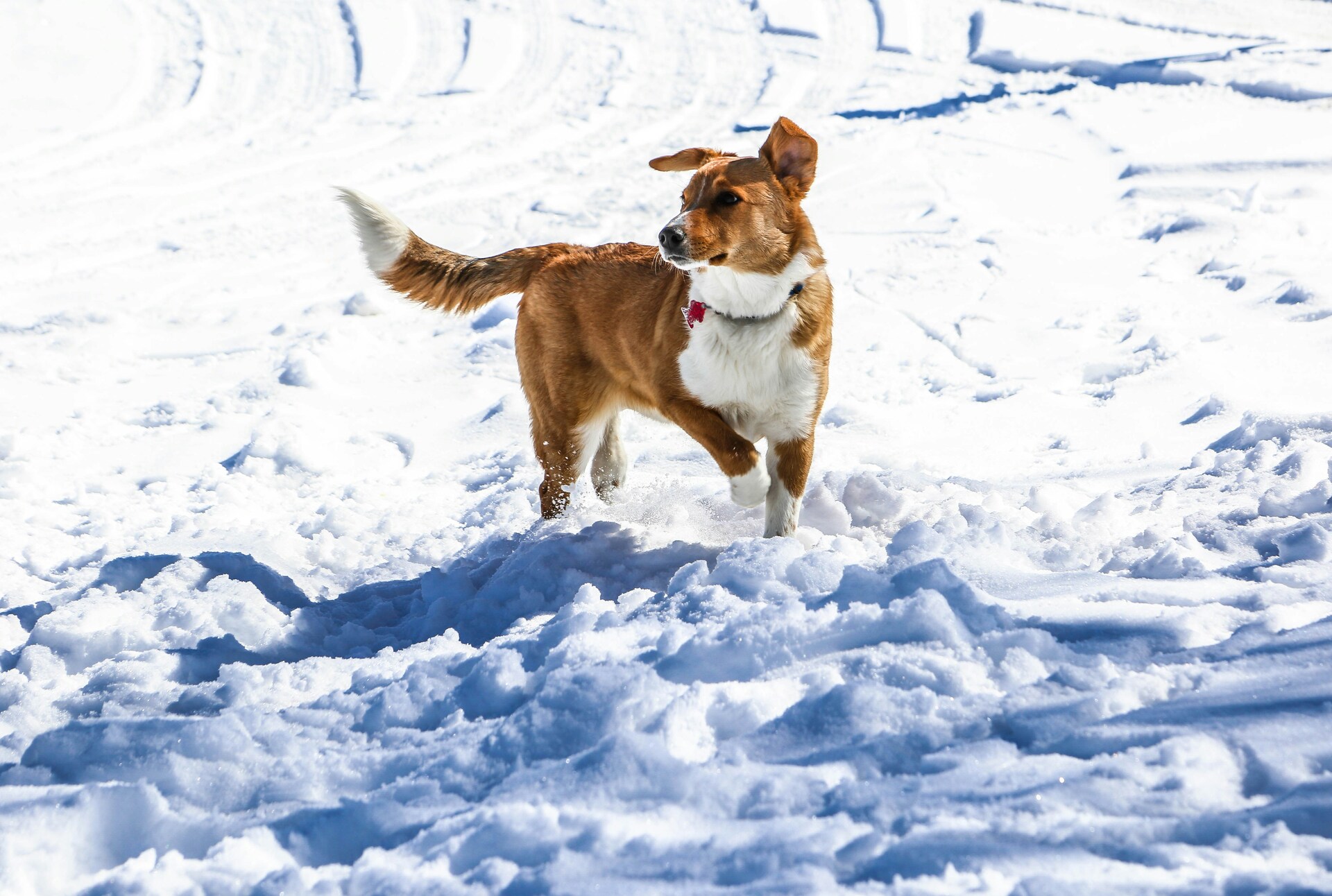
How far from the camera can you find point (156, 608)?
12.7 feet

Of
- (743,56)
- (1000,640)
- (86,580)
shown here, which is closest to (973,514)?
(1000,640)

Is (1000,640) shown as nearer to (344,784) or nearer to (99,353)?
(344,784)

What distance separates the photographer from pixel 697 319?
4.19 m

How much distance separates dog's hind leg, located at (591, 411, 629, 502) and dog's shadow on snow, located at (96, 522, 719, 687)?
2.43 feet

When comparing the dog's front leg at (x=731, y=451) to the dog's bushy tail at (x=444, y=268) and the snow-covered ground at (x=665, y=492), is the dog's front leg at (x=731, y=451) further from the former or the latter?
the dog's bushy tail at (x=444, y=268)

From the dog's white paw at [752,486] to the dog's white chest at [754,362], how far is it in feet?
0.69

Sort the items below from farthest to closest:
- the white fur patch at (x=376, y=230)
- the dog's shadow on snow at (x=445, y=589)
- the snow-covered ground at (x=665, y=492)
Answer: the white fur patch at (x=376, y=230) → the dog's shadow on snow at (x=445, y=589) → the snow-covered ground at (x=665, y=492)

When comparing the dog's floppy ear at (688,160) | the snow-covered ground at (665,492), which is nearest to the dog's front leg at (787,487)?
the snow-covered ground at (665,492)

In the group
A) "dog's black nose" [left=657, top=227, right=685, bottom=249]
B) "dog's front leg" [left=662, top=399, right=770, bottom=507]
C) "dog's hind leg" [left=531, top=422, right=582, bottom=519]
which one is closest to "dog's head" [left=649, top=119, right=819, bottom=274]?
"dog's black nose" [left=657, top=227, right=685, bottom=249]

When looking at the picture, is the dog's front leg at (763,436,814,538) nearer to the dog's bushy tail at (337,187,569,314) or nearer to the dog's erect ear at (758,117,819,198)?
the dog's erect ear at (758,117,819,198)

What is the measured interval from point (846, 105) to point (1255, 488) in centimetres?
812

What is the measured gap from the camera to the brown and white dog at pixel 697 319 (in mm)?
4062

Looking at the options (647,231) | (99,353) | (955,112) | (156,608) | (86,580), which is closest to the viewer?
(156,608)

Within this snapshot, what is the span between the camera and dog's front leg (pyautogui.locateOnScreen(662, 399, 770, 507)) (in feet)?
13.5
